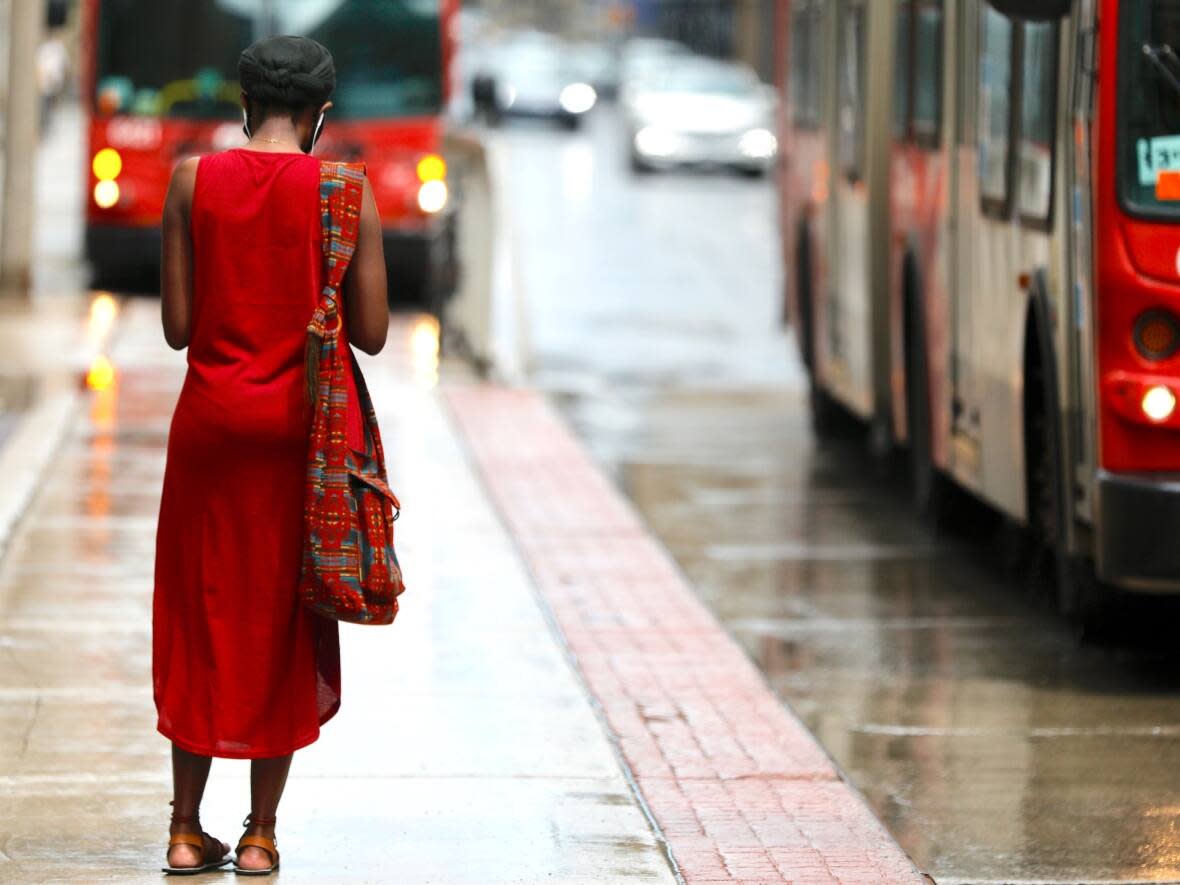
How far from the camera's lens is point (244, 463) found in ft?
17.9

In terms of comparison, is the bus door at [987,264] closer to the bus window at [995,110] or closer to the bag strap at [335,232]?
the bus window at [995,110]

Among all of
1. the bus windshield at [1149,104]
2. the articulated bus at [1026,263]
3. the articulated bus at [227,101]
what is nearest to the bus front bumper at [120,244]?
the articulated bus at [227,101]

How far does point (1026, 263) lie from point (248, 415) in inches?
153

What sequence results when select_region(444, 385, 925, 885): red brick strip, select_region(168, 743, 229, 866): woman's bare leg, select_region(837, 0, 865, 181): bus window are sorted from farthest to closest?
select_region(837, 0, 865, 181): bus window → select_region(444, 385, 925, 885): red brick strip → select_region(168, 743, 229, 866): woman's bare leg

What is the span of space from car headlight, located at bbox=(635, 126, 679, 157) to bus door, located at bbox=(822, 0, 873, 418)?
1012 inches

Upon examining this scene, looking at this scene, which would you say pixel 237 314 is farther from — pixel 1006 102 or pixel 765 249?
pixel 765 249

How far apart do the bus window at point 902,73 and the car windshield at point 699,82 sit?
28.7 meters

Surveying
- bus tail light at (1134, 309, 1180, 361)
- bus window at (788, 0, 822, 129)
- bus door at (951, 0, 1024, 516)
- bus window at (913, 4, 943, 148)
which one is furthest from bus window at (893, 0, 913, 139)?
bus tail light at (1134, 309, 1180, 361)

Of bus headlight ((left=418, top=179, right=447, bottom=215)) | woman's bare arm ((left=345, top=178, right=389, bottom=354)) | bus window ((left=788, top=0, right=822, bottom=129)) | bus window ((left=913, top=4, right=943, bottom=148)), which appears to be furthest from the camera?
bus headlight ((left=418, top=179, right=447, bottom=215))

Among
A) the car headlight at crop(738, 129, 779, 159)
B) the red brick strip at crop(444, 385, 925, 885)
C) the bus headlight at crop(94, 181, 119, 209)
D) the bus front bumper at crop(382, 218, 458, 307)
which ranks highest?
the red brick strip at crop(444, 385, 925, 885)

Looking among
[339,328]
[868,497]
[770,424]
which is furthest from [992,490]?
[770,424]

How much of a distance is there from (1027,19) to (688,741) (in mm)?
2451

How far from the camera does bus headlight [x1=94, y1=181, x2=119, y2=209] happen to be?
19.5 meters

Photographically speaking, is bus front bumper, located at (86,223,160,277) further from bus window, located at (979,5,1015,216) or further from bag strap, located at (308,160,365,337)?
bag strap, located at (308,160,365,337)
